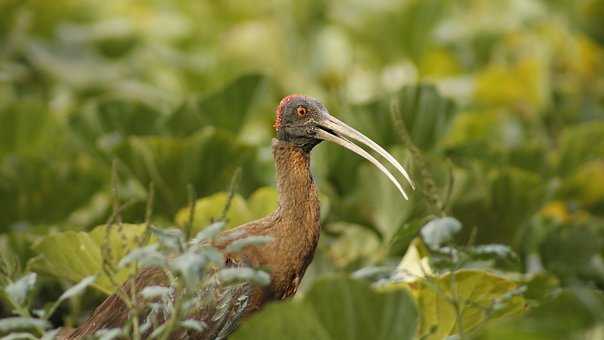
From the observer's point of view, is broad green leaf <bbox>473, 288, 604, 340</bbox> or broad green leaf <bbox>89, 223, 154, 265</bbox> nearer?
broad green leaf <bbox>473, 288, 604, 340</bbox>

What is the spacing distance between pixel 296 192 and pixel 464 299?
2.39 feet

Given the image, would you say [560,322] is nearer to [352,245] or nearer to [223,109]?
[352,245]

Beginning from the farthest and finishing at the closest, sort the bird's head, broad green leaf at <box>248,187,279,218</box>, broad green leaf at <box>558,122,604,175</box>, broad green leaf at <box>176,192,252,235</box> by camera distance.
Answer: broad green leaf at <box>558,122,604,175</box> < broad green leaf at <box>248,187,279,218</box> < broad green leaf at <box>176,192,252,235</box> < the bird's head

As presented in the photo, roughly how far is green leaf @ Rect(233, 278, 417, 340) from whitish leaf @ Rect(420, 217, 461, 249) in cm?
34

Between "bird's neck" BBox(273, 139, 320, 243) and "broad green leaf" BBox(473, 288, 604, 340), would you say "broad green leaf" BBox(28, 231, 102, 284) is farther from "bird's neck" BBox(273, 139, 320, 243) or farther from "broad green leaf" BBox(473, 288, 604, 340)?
"broad green leaf" BBox(473, 288, 604, 340)

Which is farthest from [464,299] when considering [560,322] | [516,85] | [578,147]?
[516,85]

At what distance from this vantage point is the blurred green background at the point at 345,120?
5.70 m

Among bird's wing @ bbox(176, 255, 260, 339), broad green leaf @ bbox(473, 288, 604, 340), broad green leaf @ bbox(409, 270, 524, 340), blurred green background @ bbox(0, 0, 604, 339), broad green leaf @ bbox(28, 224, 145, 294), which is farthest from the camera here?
blurred green background @ bbox(0, 0, 604, 339)

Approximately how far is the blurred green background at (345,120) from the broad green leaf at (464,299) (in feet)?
0.74

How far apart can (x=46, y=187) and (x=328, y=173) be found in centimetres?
128

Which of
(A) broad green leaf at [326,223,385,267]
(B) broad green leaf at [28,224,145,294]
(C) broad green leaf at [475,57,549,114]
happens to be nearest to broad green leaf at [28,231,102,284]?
(B) broad green leaf at [28,224,145,294]

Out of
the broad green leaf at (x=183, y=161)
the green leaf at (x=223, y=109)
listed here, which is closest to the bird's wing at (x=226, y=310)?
the broad green leaf at (x=183, y=161)

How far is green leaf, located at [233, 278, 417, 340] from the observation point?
366 centimetres

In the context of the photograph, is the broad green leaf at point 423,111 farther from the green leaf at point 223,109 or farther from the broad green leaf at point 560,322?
the broad green leaf at point 560,322
